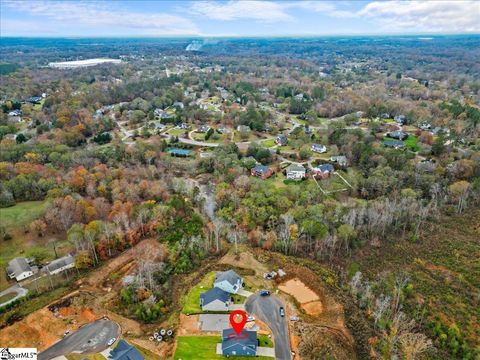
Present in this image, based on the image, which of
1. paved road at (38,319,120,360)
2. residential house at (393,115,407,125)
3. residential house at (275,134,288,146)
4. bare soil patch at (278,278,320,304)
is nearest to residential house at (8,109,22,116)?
residential house at (275,134,288,146)

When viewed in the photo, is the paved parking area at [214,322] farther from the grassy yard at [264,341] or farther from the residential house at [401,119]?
the residential house at [401,119]

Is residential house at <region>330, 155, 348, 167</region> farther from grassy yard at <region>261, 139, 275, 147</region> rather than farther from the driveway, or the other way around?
the driveway

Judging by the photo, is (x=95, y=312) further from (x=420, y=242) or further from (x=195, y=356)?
(x=420, y=242)

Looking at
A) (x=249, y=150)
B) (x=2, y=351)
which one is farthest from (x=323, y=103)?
(x=2, y=351)

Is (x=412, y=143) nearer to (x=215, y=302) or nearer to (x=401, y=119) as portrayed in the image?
(x=401, y=119)

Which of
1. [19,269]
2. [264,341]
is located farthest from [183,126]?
[264,341]

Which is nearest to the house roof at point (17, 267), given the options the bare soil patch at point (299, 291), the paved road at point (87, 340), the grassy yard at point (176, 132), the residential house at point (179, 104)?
the paved road at point (87, 340)
